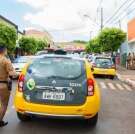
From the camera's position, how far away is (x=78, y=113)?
866cm

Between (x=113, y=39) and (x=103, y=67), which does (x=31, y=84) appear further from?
(x=113, y=39)

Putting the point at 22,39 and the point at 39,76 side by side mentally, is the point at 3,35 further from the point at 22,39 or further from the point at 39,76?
the point at 39,76

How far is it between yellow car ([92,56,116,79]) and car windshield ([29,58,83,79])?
1948cm

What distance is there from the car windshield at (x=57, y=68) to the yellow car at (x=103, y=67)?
19.5 metres

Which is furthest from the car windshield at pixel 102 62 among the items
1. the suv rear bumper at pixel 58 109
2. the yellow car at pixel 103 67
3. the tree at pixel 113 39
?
the suv rear bumper at pixel 58 109

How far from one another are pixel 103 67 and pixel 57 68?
20635mm

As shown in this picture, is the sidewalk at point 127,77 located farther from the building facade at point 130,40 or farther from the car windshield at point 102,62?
the building facade at point 130,40

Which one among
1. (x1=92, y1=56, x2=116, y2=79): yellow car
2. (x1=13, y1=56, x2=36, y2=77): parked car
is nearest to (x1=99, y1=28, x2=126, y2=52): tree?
(x1=92, y1=56, x2=116, y2=79): yellow car

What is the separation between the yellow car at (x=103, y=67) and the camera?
96.1 ft

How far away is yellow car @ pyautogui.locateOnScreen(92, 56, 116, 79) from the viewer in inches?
1153

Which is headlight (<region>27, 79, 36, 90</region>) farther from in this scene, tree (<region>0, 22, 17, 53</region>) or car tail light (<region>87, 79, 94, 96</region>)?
tree (<region>0, 22, 17, 53</region>)

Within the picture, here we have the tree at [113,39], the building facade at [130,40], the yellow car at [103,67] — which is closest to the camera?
the yellow car at [103,67]

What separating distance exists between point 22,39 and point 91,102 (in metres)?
56.0


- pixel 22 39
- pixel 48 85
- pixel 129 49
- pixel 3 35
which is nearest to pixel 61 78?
pixel 48 85
